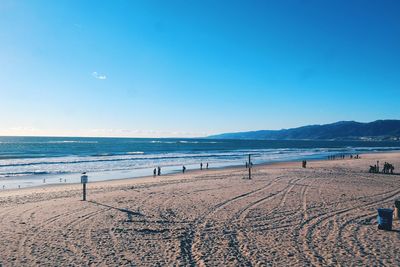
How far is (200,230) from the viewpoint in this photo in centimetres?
1023

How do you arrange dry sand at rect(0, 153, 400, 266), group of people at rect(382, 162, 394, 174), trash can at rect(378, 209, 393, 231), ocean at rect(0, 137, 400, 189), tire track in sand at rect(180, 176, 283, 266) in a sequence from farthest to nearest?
ocean at rect(0, 137, 400, 189), group of people at rect(382, 162, 394, 174), trash can at rect(378, 209, 393, 231), dry sand at rect(0, 153, 400, 266), tire track in sand at rect(180, 176, 283, 266)

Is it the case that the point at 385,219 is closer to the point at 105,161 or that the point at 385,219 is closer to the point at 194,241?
the point at 194,241

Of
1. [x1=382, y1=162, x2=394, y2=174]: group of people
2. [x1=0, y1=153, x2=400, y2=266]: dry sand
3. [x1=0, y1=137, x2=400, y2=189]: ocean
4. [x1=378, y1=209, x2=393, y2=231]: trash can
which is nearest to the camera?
[x1=0, y1=153, x2=400, y2=266]: dry sand

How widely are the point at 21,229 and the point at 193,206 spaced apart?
6.38 metres

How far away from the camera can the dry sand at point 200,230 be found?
25.8 ft

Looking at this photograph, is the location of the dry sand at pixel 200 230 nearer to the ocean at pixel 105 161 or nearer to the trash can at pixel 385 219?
the trash can at pixel 385 219

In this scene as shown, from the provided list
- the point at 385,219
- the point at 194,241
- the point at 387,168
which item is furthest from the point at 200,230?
the point at 387,168

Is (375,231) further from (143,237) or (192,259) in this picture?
(143,237)

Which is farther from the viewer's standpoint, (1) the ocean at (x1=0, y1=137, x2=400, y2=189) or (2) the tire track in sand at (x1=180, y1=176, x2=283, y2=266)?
(1) the ocean at (x1=0, y1=137, x2=400, y2=189)

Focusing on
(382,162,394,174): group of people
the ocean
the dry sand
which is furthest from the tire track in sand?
(382,162,394,174): group of people

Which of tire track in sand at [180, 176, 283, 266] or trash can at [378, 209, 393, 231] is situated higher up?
trash can at [378, 209, 393, 231]

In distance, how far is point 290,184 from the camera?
2031 cm

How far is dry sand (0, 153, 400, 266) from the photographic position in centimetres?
786

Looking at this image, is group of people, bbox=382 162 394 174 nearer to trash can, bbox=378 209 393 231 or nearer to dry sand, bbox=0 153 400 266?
dry sand, bbox=0 153 400 266
